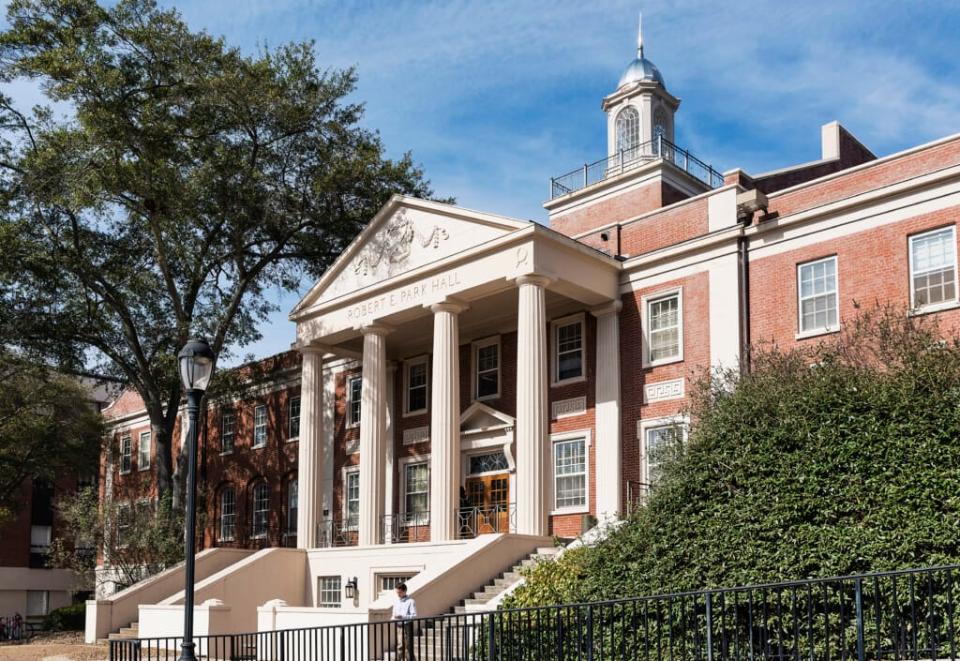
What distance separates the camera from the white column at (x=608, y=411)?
26.9 metres

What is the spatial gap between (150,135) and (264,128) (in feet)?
12.8

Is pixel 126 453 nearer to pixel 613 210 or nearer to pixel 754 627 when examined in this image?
pixel 613 210

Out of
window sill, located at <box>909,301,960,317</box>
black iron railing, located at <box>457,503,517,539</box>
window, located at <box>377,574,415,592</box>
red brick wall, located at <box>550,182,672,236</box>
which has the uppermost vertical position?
red brick wall, located at <box>550,182,672,236</box>

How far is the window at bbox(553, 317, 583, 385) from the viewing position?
2902 cm

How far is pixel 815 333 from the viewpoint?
78.9 feet

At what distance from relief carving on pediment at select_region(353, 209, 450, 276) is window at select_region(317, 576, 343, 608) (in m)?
8.94

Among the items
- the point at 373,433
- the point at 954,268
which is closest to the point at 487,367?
the point at 373,433

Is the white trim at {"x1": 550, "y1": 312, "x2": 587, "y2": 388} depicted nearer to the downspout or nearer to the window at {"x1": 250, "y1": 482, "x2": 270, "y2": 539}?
Result: the downspout

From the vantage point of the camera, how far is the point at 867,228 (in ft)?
77.9

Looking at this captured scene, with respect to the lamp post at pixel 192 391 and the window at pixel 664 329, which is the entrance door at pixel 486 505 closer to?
the window at pixel 664 329

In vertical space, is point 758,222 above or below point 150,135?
below

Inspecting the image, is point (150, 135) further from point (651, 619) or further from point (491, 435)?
point (651, 619)

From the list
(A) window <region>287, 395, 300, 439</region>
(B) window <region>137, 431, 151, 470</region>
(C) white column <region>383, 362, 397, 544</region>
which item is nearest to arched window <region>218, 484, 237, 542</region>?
(A) window <region>287, 395, 300, 439</region>

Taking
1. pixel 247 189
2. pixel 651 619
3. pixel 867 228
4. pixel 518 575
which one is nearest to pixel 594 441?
pixel 518 575
